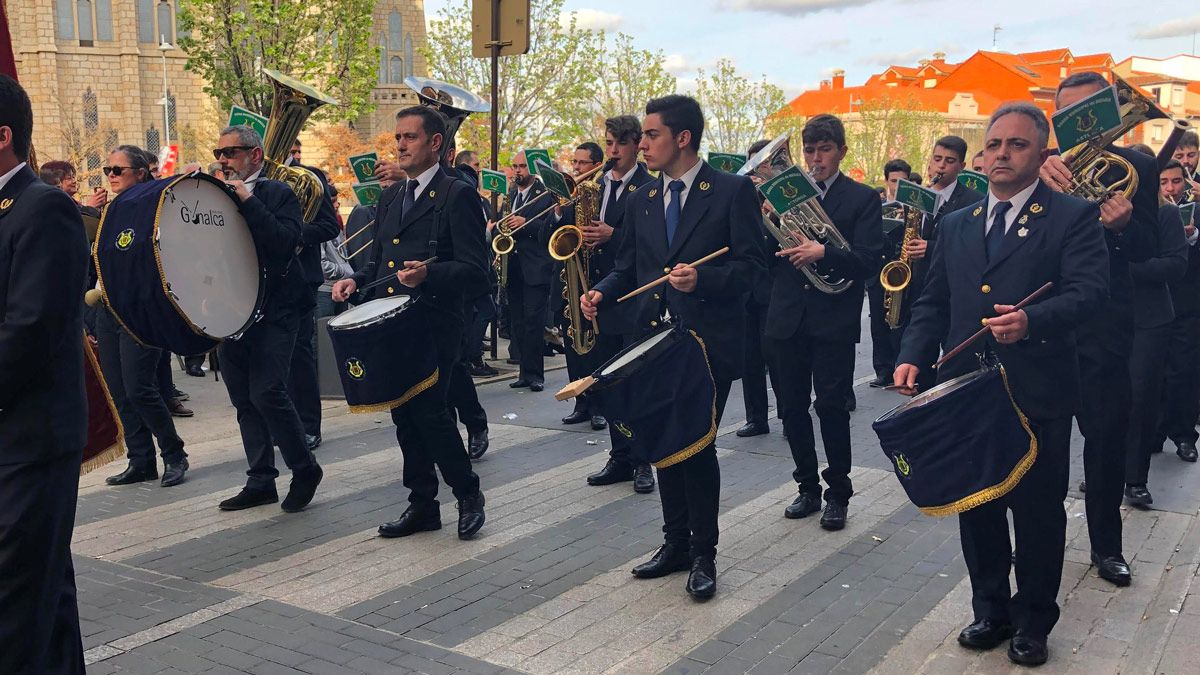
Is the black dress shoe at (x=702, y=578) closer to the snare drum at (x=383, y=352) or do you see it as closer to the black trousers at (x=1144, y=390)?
the snare drum at (x=383, y=352)

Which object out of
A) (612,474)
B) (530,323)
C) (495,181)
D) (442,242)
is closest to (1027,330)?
(442,242)

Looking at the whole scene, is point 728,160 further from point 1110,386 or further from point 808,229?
point 1110,386

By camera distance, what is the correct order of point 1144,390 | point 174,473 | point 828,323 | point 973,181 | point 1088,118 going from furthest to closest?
point 973,181
point 174,473
point 1144,390
point 828,323
point 1088,118

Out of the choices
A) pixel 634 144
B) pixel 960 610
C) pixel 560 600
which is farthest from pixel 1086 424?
pixel 634 144

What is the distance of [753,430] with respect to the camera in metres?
9.14

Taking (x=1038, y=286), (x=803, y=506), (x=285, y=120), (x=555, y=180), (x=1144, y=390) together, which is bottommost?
(x=803, y=506)

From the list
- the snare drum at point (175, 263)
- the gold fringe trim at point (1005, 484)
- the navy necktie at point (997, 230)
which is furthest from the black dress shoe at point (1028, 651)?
the snare drum at point (175, 263)

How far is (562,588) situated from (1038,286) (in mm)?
2533

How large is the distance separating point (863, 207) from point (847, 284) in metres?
0.45

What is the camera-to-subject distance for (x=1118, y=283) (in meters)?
5.70

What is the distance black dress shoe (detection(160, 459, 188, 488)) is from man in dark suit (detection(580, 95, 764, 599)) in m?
3.54

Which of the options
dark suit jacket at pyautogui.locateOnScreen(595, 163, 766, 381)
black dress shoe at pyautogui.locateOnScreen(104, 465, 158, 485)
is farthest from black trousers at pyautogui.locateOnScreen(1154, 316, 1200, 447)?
black dress shoe at pyautogui.locateOnScreen(104, 465, 158, 485)

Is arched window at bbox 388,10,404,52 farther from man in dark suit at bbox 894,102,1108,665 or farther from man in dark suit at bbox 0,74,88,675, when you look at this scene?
man in dark suit at bbox 0,74,88,675

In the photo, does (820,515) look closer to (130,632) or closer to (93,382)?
(130,632)
